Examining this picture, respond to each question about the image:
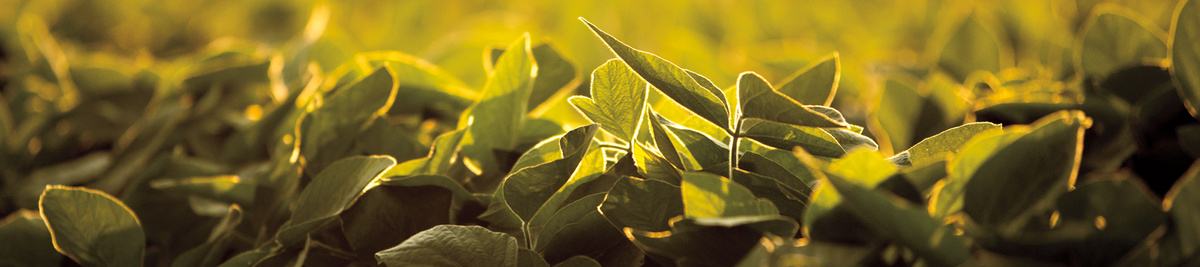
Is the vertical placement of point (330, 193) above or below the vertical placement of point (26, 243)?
above

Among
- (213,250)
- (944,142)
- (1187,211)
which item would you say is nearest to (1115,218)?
(1187,211)

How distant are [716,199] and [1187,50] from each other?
0.70 metres

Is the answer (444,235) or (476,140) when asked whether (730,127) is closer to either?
(444,235)

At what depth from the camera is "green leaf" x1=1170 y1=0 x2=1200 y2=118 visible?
1.23 meters

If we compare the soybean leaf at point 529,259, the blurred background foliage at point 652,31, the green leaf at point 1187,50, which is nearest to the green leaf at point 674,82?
the soybean leaf at point 529,259

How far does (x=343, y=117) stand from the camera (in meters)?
1.39

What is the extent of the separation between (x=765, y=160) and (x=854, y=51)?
6.09 feet

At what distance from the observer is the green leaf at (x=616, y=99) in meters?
1.04

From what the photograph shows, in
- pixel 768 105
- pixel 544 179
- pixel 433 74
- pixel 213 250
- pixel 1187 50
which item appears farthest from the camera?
pixel 433 74

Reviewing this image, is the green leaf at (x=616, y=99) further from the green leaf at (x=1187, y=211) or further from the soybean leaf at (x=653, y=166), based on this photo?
the green leaf at (x=1187, y=211)

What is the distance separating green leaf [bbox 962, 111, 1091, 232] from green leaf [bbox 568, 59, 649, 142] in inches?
13.1

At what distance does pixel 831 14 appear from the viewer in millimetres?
3205

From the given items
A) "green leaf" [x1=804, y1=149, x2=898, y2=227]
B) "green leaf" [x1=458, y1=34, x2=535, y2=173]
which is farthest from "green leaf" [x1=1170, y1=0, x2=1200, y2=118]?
"green leaf" [x1=458, y1=34, x2=535, y2=173]

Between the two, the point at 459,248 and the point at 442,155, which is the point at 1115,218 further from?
the point at 442,155
